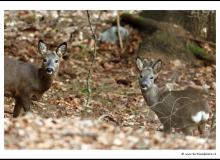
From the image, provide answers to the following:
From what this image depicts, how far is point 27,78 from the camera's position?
34.8ft

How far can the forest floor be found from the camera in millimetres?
8492

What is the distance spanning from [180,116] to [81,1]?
2.43 metres

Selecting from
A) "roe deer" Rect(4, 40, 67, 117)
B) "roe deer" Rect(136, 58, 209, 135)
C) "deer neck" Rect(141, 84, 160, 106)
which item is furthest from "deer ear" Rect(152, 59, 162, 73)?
"roe deer" Rect(4, 40, 67, 117)

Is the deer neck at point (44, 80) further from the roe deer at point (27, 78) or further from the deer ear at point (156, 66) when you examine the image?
the deer ear at point (156, 66)

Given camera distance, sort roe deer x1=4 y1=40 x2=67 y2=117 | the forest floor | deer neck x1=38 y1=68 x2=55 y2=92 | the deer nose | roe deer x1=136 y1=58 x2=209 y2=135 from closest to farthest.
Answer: the forest floor < roe deer x1=136 y1=58 x2=209 y2=135 < the deer nose < roe deer x1=4 y1=40 x2=67 y2=117 < deer neck x1=38 y1=68 x2=55 y2=92

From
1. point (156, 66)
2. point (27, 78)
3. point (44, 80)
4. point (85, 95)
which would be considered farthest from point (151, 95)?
point (85, 95)

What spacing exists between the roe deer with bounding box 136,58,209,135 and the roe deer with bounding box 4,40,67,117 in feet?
4.28

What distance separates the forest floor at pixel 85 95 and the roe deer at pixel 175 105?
0.20 meters

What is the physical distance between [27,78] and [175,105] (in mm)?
2225

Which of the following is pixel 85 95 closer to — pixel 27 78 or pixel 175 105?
pixel 27 78

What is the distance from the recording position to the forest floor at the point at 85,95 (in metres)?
8.49

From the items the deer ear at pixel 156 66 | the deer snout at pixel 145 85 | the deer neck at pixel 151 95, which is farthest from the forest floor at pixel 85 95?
the deer ear at pixel 156 66

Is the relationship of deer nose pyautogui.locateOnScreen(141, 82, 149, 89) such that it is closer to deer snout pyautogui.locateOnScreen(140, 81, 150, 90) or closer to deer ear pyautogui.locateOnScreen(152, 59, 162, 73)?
deer snout pyautogui.locateOnScreen(140, 81, 150, 90)

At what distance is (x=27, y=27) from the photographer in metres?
16.0
